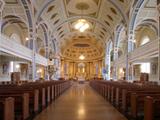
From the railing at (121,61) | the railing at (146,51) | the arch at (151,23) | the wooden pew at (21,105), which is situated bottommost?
the wooden pew at (21,105)

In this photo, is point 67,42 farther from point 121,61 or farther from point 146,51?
point 146,51

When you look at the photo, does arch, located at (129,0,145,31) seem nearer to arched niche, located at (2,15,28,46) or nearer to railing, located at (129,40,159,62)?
railing, located at (129,40,159,62)

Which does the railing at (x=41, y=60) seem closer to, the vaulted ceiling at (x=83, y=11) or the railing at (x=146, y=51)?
the vaulted ceiling at (x=83, y=11)

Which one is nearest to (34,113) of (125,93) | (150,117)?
(125,93)

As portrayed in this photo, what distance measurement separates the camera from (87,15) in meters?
29.4

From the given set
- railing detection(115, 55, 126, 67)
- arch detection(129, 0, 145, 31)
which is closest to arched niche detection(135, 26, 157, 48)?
railing detection(115, 55, 126, 67)

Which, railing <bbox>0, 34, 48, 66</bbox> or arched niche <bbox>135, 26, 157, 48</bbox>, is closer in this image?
railing <bbox>0, 34, 48, 66</bbox>

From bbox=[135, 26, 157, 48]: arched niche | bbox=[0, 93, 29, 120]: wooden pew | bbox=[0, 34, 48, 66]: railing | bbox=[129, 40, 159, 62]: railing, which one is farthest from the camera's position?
bbox=[135, 26, 157, 48]: arched niche

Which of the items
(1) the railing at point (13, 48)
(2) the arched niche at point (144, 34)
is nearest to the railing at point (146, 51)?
(2) the arched niche at point (144, 34)

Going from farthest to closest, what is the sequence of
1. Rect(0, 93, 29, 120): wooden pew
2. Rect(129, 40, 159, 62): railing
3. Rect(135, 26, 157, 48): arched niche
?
Rect(135, 26, 157, 48): arched niche, Rect(129, 40, 159, 62): railing, Rect(0, 93, 29, 120): wooden pew

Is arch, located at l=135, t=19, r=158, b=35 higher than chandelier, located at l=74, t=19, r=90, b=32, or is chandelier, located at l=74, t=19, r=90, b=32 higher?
chandelier, located at l=74, t=19, r=90, b=32

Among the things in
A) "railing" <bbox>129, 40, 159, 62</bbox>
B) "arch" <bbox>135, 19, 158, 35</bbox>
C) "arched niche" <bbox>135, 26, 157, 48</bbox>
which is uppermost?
"arch" <bbox>135, 19, 158, 35</bbox>

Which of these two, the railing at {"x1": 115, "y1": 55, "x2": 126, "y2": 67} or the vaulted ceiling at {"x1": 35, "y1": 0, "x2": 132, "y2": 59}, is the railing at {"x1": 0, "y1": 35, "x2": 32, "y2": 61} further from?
the railing at {"x1": 115, "y1": 55, "x2": 126, "y2": 67}

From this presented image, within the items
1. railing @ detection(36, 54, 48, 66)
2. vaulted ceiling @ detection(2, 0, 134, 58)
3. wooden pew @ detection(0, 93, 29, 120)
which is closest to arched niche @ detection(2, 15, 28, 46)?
vaulted ceiling @ detection(2, 0, 134, 58)
